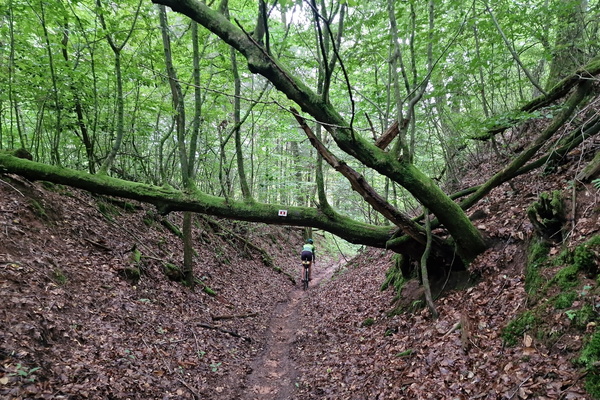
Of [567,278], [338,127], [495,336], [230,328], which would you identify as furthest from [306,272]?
[567,278]

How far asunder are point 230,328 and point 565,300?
6453 mm

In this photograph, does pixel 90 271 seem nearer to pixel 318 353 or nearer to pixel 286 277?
pixel 318 353

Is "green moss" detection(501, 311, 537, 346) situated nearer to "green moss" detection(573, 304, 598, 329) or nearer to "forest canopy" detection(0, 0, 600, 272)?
"green moss" detection(573, 304, 598, 329)

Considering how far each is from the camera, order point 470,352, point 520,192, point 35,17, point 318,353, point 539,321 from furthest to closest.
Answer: point 35,17, point 318,353, point 520,192, point 470,352, point 539,321

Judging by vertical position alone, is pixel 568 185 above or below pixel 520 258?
above

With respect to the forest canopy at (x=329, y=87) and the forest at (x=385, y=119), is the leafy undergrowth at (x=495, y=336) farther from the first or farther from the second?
the forest canopy at (x=329, y=87)

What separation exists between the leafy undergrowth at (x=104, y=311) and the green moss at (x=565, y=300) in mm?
4780

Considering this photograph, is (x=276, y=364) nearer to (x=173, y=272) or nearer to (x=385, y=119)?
(x=173, y=272)

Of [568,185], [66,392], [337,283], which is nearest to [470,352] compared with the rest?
[568,185]

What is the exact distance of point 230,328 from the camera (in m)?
7.77

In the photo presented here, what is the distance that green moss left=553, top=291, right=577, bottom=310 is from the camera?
3.58m

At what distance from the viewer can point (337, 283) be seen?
1191cm

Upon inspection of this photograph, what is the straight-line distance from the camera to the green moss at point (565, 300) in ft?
11.7

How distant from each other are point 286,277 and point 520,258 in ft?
35.8
